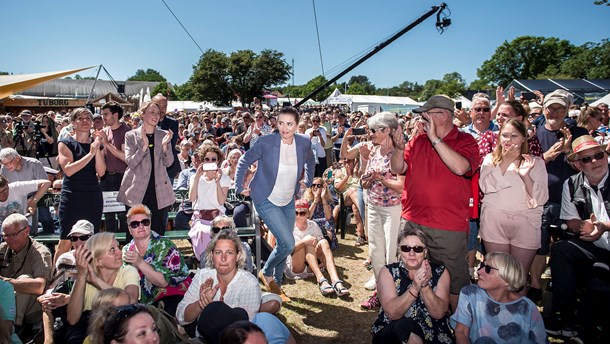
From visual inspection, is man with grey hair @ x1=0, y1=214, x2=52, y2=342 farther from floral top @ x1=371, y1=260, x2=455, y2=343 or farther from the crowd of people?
floral top @ x1=371, y1=260, x2=455, y2=343

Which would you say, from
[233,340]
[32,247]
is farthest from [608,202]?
[32,247]

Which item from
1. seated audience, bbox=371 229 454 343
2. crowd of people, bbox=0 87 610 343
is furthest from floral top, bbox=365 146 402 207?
seated audience, bbox=371 229 454 343

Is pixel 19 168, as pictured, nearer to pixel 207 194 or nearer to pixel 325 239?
pixel 207 194

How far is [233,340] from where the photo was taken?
198 centimetres

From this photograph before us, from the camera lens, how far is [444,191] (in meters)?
2.88

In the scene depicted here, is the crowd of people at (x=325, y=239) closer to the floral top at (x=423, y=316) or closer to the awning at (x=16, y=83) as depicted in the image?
the floral top at (x=423, y=316)

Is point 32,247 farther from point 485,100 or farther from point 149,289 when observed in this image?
point 485,100

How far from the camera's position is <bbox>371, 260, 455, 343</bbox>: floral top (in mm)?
2682

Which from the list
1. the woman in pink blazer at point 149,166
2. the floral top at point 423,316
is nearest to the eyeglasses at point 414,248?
the floral top at point 423,316

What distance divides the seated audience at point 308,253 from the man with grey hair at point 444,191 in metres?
1.83

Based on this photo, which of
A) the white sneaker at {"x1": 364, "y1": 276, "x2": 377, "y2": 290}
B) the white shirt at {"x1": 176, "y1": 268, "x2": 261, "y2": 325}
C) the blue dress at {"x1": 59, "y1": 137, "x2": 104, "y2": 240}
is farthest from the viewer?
the white sneaker at {"x1": 364, "y1": 276, "x2": 377, "y2": 290}

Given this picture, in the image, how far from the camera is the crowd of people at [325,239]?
2.62m

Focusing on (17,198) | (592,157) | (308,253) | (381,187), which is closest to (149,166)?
(17,198)

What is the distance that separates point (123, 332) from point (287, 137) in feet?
7.53
